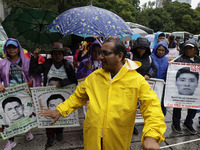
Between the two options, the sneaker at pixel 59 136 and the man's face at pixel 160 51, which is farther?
the man's face at pixel 160 51

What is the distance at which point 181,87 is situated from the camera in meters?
3.63

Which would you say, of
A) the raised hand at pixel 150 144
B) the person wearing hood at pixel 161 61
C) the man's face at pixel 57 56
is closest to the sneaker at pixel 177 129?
the person wearing hood at pixel 161 61

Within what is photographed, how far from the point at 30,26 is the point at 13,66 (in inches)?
38.4

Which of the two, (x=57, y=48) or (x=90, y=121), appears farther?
(x=57, y=48)

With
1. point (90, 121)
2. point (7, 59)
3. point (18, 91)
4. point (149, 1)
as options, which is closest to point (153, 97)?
point (90, 121)

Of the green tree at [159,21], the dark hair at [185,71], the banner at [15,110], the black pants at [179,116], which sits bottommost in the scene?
the black pants at [179,116]

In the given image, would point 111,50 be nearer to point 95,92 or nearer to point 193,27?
point 95,92

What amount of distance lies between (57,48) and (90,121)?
5.64 ft

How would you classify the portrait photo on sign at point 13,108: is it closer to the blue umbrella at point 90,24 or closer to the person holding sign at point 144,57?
the blue umbrella at point 90,24

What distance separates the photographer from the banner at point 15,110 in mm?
2852

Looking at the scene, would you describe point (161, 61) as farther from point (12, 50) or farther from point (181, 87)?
point (12, 50)

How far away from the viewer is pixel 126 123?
5.80 ft

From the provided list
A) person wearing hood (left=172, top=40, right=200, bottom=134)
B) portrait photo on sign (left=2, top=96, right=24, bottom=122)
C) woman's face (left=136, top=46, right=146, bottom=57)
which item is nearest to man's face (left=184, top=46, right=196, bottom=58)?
person wearing hood (left=172, top=40, right=200, bottom=134)

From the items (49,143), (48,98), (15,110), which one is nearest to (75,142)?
(49,143)
